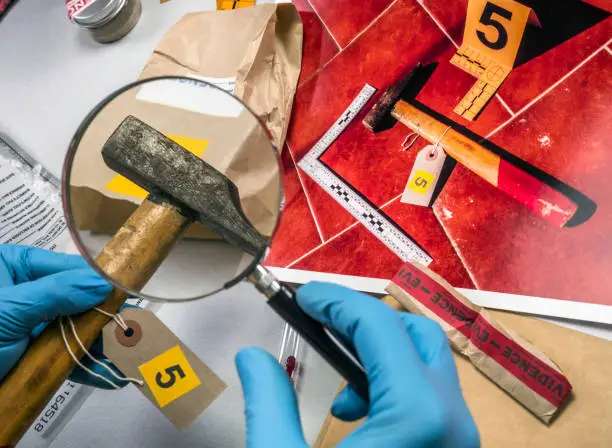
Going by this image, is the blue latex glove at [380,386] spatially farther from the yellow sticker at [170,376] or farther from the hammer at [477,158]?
the hammer at [477,158]

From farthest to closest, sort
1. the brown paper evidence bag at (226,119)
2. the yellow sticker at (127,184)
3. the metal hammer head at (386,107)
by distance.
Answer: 1. the metal hammer head at (386,107)
2. the yellow sticker at (127,184)
3. the brown paper evidence bag at (226,119)

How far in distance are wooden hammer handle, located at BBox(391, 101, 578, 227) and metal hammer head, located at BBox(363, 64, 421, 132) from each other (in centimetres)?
2

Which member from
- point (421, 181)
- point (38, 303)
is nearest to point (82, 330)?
point (38, 303)

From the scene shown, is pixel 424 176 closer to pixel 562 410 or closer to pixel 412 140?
pixel 412 140

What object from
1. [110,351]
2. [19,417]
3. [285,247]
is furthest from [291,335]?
[19,417]

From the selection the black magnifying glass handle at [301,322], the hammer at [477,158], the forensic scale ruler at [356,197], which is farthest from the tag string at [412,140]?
the black magnifying glass handle at [301,322]

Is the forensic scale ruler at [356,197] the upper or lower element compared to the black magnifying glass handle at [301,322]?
upper

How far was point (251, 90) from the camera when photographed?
102 centimetres

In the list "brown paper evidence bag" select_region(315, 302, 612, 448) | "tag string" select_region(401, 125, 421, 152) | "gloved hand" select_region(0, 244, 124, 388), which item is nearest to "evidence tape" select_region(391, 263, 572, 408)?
"brown paper evidence bag" select_region(315, 302, 612, 448)

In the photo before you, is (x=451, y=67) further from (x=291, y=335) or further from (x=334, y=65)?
(x=291, y=335)

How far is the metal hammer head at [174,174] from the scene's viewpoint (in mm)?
720

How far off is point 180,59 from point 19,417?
0.78 metres

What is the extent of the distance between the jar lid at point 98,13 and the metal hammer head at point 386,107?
744mm

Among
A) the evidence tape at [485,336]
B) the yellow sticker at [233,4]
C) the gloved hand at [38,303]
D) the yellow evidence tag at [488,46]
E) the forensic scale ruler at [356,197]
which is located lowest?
the gloved hand at [38,303]
